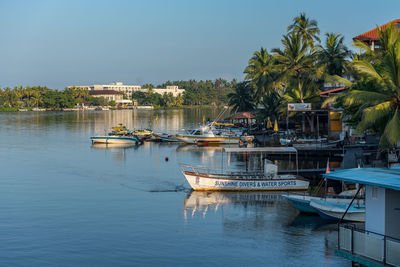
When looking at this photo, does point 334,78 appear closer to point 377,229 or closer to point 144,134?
point 377,229

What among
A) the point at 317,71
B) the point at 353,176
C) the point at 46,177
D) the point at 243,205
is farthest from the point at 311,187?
the point at 317,71

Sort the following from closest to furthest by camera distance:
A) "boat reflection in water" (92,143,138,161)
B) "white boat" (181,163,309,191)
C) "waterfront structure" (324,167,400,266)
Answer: "waterfront structure" (324,167,400,266)
"white boat" (181,163,309,191)
"boat reflection in water" (92,143,138,161)

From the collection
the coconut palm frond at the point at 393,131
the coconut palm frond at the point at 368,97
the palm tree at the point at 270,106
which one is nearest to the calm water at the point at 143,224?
the coconut palm frond at the point at 393,131

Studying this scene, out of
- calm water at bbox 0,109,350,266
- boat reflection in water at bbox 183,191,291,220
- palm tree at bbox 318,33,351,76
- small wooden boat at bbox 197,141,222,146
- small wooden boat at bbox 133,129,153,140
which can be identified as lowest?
calm water at bbox 0,109,350,266

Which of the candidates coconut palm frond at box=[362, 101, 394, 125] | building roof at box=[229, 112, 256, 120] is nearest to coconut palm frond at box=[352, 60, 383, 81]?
coconut palm frond at box=[362, 101, 394, 125]

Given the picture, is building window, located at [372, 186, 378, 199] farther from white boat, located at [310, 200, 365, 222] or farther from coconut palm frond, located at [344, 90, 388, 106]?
coconut palm frond, located at [344, 90, 388, 106]

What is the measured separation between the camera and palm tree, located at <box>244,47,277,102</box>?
71875mm

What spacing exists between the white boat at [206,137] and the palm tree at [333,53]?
45.0 ft

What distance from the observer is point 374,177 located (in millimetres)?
14625

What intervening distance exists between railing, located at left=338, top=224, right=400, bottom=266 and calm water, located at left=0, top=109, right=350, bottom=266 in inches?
216

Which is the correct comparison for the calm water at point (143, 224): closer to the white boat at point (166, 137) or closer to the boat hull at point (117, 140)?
the boat hull at point (117, 140)

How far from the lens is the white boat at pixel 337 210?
23.0 meters

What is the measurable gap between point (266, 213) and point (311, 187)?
6.70 m

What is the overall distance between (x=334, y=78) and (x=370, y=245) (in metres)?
18.2
